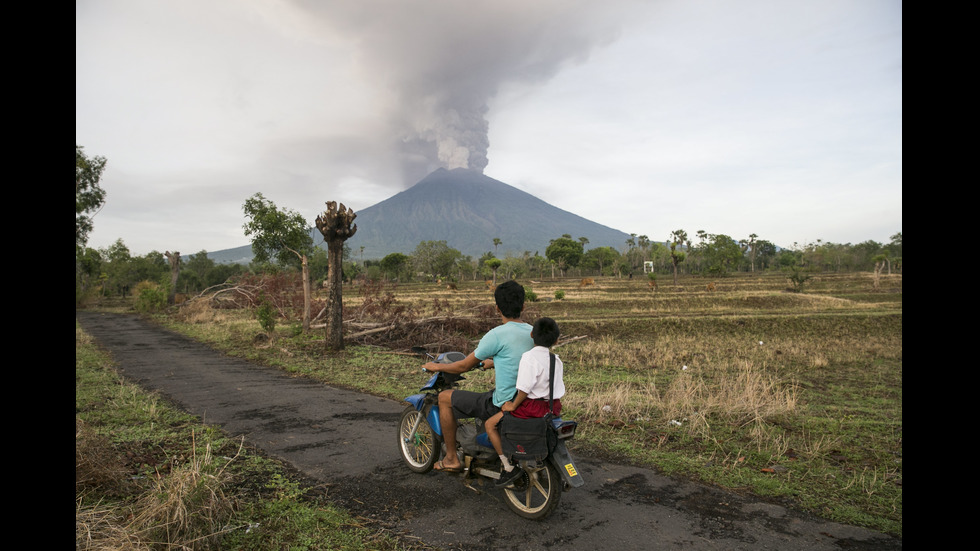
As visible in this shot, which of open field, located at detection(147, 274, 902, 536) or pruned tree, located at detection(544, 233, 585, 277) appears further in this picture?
pruned tree, located at detection(544, 233, 585, 277)

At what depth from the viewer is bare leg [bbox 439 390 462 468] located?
4496 mm

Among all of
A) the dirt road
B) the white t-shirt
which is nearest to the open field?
the dirt road

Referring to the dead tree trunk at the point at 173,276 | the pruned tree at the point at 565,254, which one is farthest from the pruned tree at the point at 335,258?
the pruned tree at the point at 565,254

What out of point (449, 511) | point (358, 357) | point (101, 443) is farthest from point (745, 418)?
point (358, 357)

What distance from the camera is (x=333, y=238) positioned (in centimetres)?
1440

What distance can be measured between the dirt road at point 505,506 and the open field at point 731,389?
18.3 inches

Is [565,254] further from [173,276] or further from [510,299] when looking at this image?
[510,299]

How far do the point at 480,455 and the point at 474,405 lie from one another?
48 cm

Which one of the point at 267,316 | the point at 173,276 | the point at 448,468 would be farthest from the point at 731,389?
the point at 173,276

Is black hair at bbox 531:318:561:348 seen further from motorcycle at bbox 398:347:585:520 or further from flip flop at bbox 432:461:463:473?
flip flop at bbox 432:461:463:473

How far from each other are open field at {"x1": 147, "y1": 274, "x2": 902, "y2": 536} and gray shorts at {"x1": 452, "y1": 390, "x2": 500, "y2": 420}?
6.80 feet

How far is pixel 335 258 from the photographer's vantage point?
1417 centimetres

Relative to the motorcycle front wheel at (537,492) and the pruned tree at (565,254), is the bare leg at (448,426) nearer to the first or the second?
the motorcycle front wheel at (537,492)
